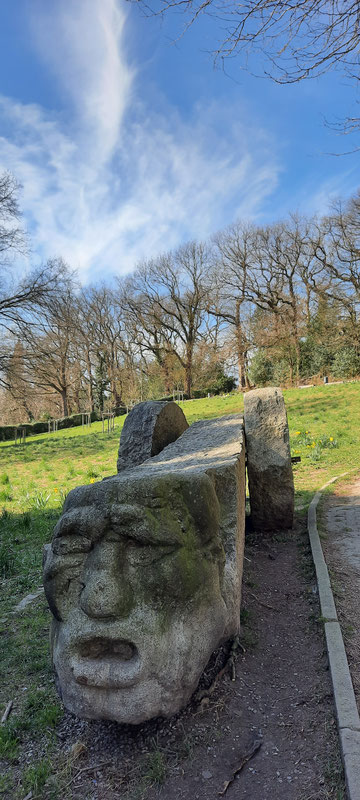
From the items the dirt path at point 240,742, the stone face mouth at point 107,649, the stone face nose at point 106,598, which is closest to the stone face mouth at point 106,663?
the stone face mouth at point 107,649

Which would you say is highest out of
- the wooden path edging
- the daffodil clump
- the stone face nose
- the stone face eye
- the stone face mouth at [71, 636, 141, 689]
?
the stone face eye

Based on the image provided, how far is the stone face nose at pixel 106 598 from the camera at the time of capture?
7.27ft

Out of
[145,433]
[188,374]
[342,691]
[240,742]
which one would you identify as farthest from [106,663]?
[188,374]

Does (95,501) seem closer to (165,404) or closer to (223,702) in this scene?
(223,702)

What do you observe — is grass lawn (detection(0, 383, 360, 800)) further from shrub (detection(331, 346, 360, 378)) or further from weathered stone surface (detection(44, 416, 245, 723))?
shrub (detection(331, 346, 360, 378))

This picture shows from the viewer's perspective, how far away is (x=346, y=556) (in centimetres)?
489

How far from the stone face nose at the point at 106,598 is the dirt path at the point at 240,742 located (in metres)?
0.72

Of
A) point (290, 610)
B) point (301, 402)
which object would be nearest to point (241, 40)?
point (290, 610)

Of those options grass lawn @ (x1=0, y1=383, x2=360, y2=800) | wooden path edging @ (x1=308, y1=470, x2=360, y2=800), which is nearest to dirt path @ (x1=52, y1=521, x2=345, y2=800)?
wooden path edging @ (x1=308, y1=470, x2=360, y2=800)

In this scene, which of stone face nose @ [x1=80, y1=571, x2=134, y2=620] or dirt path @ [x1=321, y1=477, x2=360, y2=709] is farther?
dirt path @ [x1=321, y1=477, x2=360, y2=709]

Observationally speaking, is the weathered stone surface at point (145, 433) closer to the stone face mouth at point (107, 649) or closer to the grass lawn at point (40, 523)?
the grass lawn at point (40, 523)

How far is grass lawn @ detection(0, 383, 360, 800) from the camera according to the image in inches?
93.7

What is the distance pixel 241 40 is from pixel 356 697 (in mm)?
4735

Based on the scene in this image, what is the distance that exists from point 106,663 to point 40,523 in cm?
510
